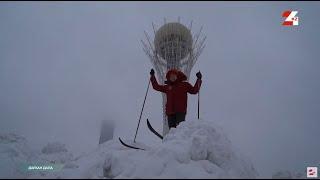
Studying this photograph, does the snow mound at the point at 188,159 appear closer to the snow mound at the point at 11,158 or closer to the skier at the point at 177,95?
the skier at the point at 177,95

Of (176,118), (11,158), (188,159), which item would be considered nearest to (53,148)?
(11,158)

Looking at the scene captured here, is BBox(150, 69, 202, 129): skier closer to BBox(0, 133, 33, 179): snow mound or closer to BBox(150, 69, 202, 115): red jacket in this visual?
BBox(150, 69, 202, 115): red jacket

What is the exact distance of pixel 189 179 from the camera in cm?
546

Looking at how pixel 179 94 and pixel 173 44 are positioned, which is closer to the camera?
pixel 179 94

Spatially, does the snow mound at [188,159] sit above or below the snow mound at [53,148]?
above

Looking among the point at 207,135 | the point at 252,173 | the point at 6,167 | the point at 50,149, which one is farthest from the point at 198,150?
the point at 50,149

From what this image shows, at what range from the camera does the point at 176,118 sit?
431 inches

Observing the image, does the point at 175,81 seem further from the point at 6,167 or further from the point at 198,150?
the point at 6,167

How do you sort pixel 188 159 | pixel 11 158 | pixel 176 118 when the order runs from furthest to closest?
pixel 11 158 < pixel 176 118 < pixel 188 159

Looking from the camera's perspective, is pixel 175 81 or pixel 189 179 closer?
pixel 189 179

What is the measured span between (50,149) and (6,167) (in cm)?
1932

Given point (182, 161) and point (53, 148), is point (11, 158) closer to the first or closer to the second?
point (53, 148)

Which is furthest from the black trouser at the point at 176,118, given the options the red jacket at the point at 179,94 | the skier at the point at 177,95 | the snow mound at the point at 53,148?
the snow mound at the point at 53,148

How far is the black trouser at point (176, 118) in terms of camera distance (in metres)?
10.9
